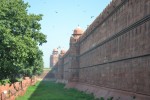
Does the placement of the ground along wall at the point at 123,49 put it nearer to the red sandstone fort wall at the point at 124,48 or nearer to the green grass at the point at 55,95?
the red sandstone fort wall at the point at 124,48

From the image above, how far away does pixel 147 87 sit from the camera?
13.0m

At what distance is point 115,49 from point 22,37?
5763 millimetres

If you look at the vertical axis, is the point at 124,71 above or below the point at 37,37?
below

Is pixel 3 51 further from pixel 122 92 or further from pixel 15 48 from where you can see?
pixel 122 92

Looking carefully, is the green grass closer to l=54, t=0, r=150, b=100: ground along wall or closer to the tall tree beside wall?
l=54, t=0, r=150, b=100: ground along wall

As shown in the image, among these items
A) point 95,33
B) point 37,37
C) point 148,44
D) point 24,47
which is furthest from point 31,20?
point 95,33

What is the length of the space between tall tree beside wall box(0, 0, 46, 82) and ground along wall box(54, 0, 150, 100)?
14.3 feet

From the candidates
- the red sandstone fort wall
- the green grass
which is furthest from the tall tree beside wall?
the green grass

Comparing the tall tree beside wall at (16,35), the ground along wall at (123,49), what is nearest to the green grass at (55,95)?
the ground along wall at (123,49)

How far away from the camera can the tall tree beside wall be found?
14.5 m

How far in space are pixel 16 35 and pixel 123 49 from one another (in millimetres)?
5577

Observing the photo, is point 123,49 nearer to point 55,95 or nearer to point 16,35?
point 16,35

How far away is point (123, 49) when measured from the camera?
16812 millimetres

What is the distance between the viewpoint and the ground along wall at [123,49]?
1355 centimetres
